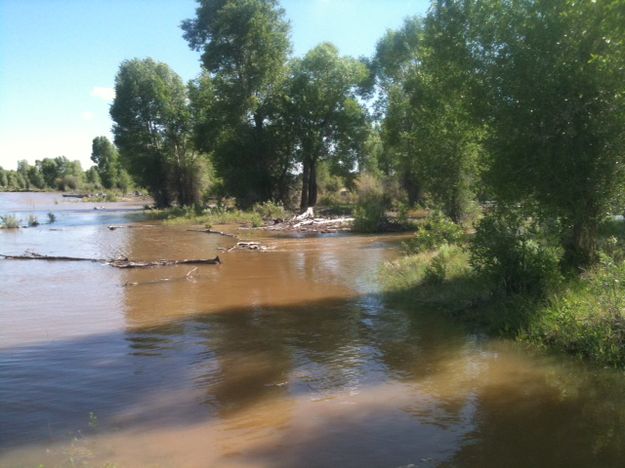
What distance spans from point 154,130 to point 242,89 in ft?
46.7

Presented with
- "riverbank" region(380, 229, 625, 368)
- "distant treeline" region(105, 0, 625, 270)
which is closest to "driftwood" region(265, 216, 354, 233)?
"distant treeline" region(105, 0, 625, 270)

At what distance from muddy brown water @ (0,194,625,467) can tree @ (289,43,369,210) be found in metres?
26.8

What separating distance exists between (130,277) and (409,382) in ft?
38.0

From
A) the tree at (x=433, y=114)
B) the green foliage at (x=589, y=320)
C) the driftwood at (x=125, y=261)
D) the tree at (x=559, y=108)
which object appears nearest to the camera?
the green foliage at (x=589, y=320)

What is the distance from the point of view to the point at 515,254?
32.7 ft

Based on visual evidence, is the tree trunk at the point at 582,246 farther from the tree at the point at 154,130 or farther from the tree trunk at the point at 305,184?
the tree at the point at 154,130

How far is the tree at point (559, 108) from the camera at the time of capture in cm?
932

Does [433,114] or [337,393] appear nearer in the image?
[337,393]

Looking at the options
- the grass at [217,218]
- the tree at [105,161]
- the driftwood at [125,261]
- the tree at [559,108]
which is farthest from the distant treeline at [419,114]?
the tree at [105,161]

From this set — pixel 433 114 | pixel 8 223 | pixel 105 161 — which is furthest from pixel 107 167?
pixel 433 114

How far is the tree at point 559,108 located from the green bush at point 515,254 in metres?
0.51

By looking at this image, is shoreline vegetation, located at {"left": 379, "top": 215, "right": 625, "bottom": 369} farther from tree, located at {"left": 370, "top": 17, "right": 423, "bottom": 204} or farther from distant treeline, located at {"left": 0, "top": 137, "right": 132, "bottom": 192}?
distant treeline, located at {"left": 0, "top": 137, "right": 132, "bottom": 192}

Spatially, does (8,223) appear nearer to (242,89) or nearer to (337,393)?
(242,89)

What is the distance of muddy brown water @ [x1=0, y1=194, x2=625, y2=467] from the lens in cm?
553
